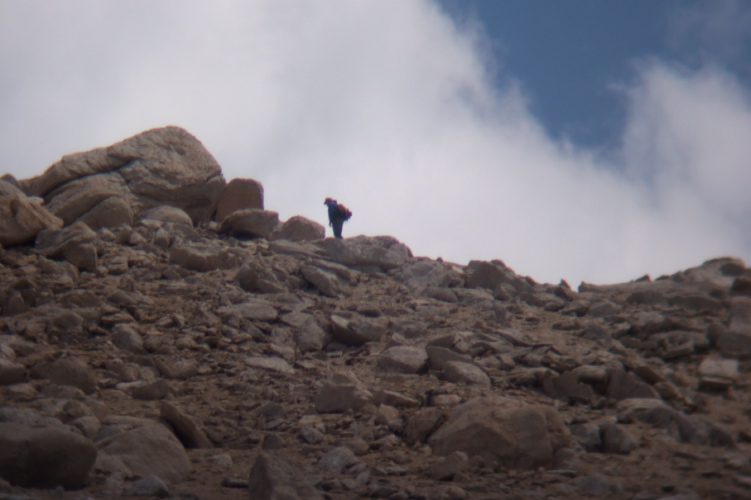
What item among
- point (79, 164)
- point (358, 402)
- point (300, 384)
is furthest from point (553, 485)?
point (79, 164)

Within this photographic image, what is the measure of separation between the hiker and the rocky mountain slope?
51.4 inches

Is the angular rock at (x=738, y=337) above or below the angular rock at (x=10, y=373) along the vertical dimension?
above

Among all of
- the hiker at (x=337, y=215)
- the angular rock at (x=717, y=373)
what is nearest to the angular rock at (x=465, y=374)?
the angular rock at (x=717, y=373)

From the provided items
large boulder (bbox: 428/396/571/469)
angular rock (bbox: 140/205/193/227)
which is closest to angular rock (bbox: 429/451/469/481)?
large boulder (bbox: 428/396/571/469)

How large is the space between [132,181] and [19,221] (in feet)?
10.2

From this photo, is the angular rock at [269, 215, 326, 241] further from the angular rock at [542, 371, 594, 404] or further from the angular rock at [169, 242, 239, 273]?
the angular rock at [542, 371, 594, 404]

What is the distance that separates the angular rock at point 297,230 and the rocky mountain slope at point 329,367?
38 cm

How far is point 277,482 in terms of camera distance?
3.42 metres

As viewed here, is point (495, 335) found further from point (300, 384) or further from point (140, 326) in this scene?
point (140, 326)

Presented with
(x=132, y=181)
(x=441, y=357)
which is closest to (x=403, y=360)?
(x=441, y=357)

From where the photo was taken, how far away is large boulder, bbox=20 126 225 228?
34.6ft

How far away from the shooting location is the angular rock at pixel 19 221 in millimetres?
8344

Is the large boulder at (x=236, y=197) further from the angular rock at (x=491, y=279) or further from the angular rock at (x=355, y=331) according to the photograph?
the angular rock at (x=355, y=331)

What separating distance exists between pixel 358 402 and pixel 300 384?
84 centimetres
